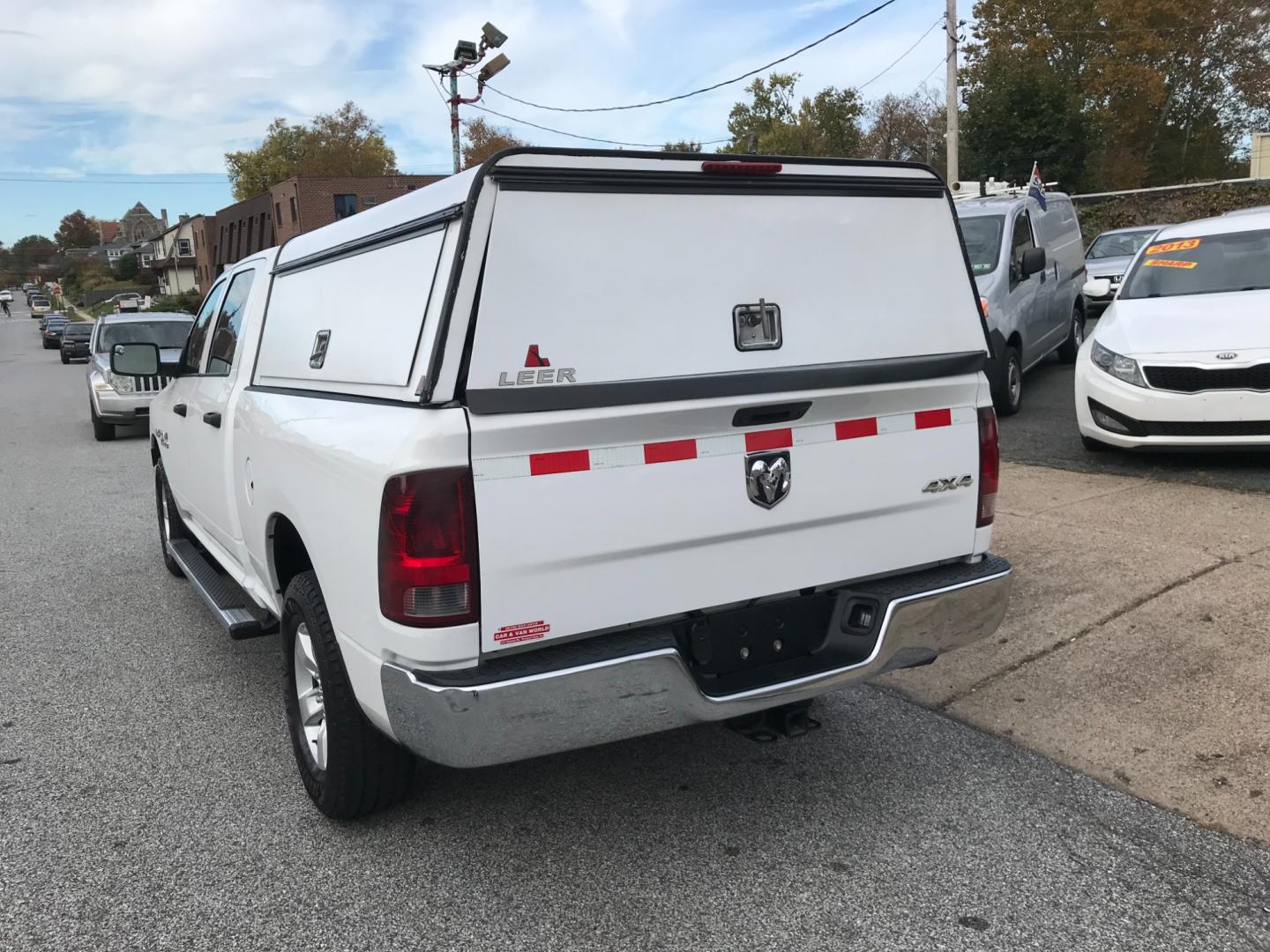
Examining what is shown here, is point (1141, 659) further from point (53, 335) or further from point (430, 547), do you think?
point (53, 335)

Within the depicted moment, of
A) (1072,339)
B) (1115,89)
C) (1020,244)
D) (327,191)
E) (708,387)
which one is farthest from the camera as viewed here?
(327,191)

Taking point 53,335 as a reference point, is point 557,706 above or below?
below

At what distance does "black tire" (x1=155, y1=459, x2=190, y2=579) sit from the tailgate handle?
4329 mm

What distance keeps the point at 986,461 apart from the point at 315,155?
274ft

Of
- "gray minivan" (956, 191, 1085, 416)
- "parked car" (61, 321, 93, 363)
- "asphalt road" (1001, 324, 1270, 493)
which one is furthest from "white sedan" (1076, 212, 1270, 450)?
"parked car" (61, 321, 93, 363)

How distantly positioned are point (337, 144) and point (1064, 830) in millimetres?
84295

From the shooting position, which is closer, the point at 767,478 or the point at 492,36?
the point at 767,478

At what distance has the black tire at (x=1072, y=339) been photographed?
12.9 metres

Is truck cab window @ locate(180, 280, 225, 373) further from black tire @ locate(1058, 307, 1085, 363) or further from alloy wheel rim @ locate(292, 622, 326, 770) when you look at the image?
black tire @ locate(1058, 307, 1085, 363)

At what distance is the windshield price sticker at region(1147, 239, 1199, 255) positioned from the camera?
8.30m

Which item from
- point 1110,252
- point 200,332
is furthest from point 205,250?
point 200,332

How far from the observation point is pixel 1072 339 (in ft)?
42.8

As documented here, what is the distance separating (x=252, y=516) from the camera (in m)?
4.03

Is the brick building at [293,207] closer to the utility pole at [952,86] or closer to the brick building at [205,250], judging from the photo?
the brick building at [205,250]
